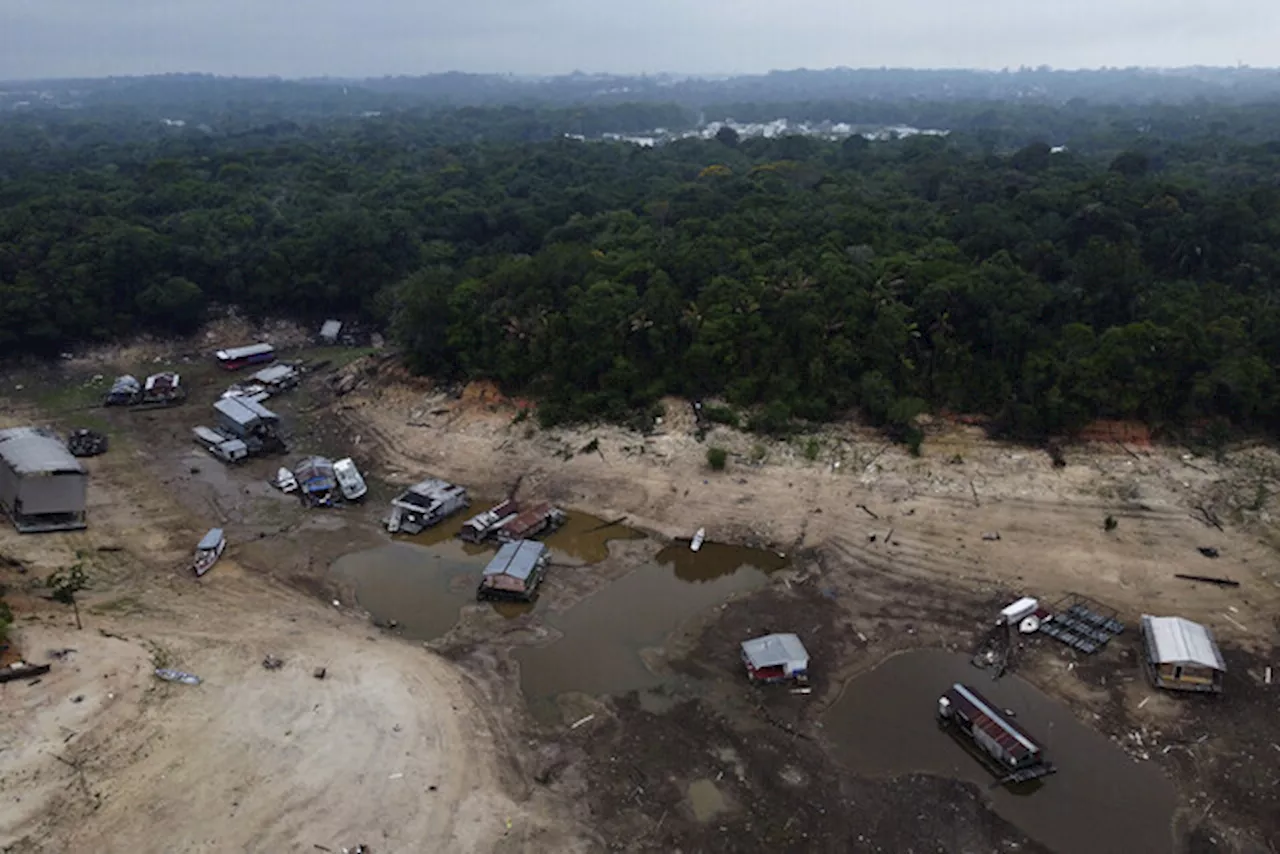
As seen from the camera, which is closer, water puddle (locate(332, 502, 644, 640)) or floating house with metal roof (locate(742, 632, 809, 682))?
floating house with metal roof (locate(742, 632, 809, 682))

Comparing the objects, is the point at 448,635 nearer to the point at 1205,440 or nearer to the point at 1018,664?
the point at 1018,664

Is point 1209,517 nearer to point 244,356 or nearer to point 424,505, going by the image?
point 424,505

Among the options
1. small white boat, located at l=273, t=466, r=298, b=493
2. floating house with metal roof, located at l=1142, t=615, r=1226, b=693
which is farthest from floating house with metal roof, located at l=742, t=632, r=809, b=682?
small white boat, located at l=273, t=466, r=298, b=493

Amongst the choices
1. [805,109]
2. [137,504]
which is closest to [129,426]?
[137,504]

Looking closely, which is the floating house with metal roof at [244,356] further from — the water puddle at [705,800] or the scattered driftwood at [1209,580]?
the scattered driftwood at [1209,580]

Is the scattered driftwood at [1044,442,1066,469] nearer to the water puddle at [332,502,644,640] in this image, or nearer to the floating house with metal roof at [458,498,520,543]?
the water puddle at [332,502,644,640]
